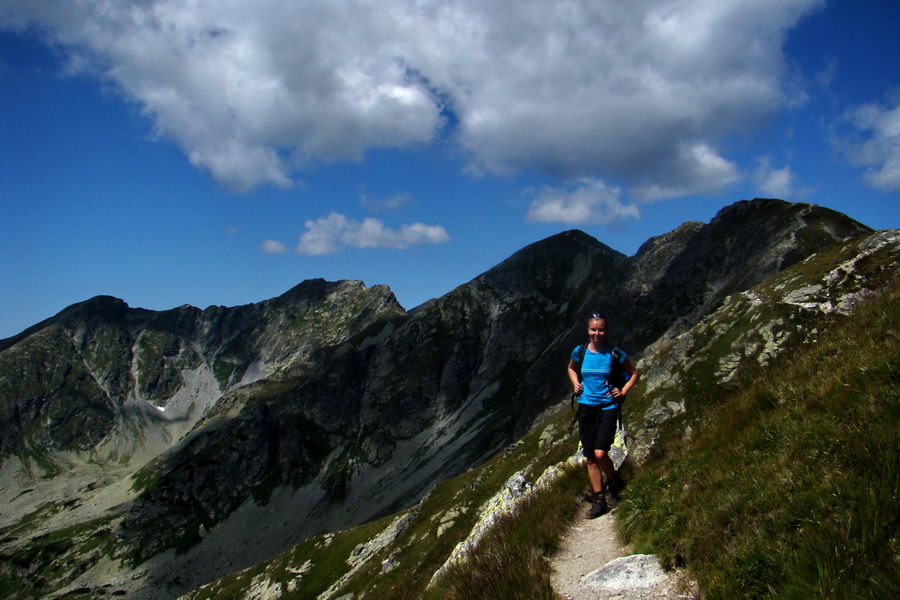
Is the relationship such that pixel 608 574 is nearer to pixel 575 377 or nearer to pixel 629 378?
pixel 629 378

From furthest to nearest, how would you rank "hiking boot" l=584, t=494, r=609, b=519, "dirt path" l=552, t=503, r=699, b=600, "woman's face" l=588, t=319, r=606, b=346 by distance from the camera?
"woman's face" l=588, t=319, r=606, b=346 → "hiking boot" l=584, t=494, r=609, b=519 → "dirt path" l=552, t=503, r=699, b=600

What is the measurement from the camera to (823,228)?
10588 centimetres

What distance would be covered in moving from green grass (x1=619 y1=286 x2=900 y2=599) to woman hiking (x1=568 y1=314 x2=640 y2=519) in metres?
0.84

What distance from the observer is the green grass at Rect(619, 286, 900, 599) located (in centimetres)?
487

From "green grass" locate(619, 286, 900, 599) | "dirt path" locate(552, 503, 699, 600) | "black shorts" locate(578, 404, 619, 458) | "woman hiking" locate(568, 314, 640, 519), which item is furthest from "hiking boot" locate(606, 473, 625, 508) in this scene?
"dirt path" locate(552, 503, 699, 600)

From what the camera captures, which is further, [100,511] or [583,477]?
[100,511]

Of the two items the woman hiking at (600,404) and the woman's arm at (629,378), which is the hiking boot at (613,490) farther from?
the woman's arm at (629,378)

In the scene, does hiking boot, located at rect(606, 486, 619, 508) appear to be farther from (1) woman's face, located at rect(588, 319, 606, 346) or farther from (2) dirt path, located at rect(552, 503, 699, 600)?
(1) woman's face, located at rect(588, 319, 606, 346)

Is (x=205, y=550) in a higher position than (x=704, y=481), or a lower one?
lower

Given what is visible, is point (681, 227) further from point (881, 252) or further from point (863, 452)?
point (863, 452)

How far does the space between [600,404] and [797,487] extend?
201 inches

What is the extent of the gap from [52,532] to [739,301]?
23723 centimetres

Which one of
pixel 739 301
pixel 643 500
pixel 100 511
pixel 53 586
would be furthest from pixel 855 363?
pixel 100 511

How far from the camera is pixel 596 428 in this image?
1138 centimetres
